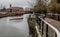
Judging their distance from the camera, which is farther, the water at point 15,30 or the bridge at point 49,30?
the water at point 15,30

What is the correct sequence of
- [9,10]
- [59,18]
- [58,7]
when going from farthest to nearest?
[9,10] → [58,7] → [59,18]

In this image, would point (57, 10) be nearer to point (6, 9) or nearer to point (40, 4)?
→ point (40, 4)

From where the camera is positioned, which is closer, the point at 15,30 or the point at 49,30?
the point at 49,30

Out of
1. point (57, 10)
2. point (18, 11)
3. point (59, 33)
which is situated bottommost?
point (18, 11)

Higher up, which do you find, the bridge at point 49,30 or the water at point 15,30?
the bridge at point 49,30

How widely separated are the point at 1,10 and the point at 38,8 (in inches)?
3413

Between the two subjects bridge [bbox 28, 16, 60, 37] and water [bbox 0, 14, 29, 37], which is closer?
bridge [bbox 28, 16, 60, 37]

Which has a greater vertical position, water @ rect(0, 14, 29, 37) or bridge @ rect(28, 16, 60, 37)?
bridge @ rect(28, 16, 60, 37)

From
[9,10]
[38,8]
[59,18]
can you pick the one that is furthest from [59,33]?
[9,10]

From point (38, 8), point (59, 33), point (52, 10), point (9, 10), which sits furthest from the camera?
point (9, 10)

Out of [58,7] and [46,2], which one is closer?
[58,7]

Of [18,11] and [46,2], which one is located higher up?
[46,2]

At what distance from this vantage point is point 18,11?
12088cm

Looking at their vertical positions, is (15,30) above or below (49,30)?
below
